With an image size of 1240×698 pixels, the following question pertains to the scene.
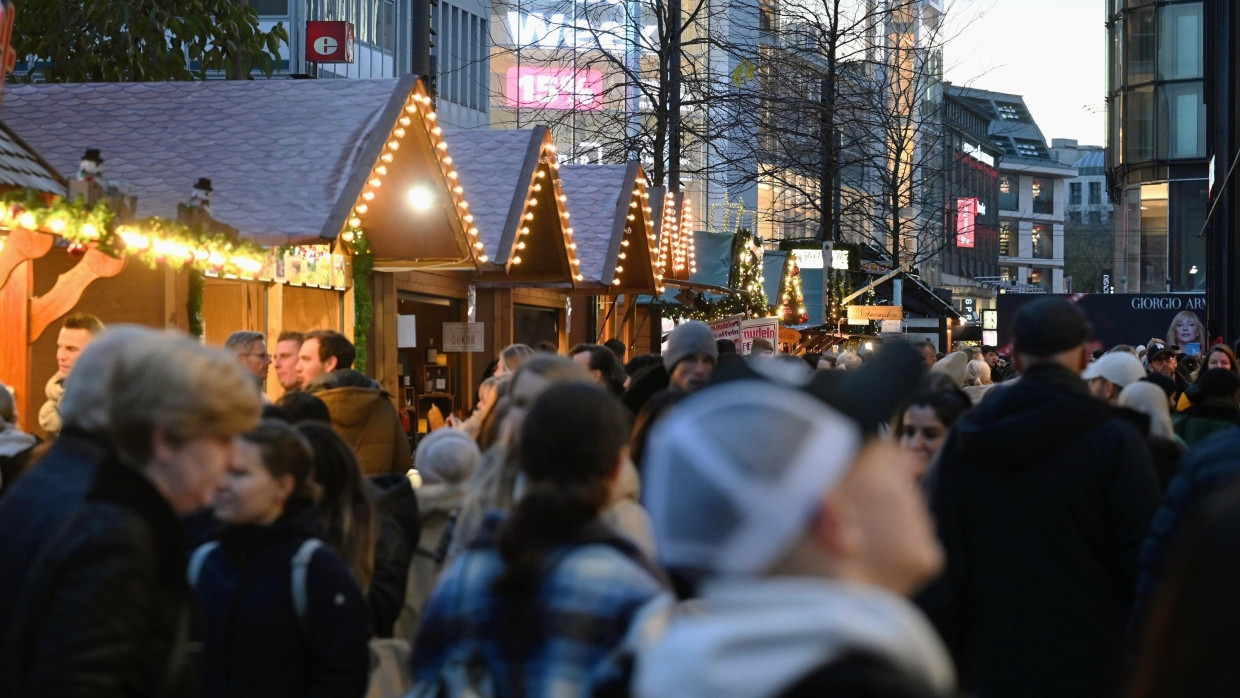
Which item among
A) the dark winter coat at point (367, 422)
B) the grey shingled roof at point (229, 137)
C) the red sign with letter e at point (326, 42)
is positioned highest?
the red sign with letter e at point (326, 42)

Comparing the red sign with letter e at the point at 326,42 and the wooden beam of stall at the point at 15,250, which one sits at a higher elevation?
the red sign with letter e at the point at 326,42

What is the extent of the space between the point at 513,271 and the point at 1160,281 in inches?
2175

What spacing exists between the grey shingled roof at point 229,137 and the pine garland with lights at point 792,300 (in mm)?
17562

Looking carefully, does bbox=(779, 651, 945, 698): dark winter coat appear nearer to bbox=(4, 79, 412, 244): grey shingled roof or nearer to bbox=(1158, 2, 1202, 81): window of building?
bbox=(4, 79, 412, 244): grey shingled roof

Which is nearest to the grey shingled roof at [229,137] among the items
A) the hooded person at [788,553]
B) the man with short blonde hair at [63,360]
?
the man with short blonde hair at [63,360]

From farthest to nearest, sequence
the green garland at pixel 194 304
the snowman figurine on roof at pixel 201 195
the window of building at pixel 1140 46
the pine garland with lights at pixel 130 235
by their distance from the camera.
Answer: the window of building at pixel 1140 46
the green garland at pixel 194 304
the snowman figurine on roof at pixel 201 195
the pine garland with lights at pixel 130 235

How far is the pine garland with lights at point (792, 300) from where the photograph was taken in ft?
104

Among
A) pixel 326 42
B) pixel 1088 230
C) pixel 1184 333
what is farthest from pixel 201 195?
pixel 1088 230

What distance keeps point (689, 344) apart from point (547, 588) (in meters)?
5.08

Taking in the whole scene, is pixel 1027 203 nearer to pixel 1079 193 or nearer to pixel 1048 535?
pixel 1079 193

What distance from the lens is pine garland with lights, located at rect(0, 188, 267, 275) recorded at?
31.9ft

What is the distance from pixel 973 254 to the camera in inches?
5002

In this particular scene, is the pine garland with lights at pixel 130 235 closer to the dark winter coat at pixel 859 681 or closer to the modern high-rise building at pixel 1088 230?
the dark winter coat at pixel 859 681

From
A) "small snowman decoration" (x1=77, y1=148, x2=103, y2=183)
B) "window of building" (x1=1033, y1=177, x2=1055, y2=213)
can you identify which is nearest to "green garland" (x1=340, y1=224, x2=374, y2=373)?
"small snowman decoration" (x1=77, y1=148, x2=103, y2=183)
